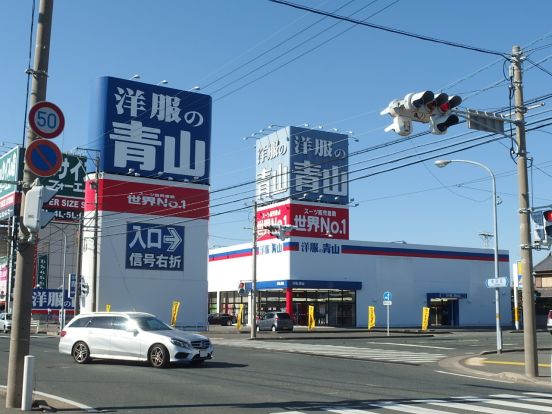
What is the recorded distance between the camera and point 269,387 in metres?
14.2

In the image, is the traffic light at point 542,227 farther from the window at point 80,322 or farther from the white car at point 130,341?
the window at point 80,322

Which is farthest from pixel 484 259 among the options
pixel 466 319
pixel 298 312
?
pixel 298 312

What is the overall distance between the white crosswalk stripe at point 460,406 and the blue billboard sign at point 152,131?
120 feet

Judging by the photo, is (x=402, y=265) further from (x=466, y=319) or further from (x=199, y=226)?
(x=199, y=226)

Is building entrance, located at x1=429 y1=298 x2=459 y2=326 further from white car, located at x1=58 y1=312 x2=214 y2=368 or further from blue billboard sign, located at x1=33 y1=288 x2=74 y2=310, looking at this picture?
white car, located at x1=58 y1=312 x2=214 y2=368

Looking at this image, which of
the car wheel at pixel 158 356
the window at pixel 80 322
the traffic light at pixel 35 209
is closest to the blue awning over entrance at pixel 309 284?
the window at pixel 80 322

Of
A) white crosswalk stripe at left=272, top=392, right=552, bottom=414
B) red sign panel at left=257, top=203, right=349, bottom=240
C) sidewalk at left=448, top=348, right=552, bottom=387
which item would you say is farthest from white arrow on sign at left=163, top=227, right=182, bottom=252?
white crosswalk stripe at left=272, top=392, right=552, bottom=414

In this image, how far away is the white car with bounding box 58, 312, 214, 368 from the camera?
18.2m

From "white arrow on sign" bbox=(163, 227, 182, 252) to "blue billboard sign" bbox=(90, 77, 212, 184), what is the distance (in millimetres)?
3795

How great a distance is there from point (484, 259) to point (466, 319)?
6.29 meters

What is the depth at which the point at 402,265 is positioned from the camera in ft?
203

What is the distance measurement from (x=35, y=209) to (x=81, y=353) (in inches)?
398

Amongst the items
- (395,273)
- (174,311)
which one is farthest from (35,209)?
(395,273)

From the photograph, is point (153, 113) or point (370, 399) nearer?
point (370, 399)
